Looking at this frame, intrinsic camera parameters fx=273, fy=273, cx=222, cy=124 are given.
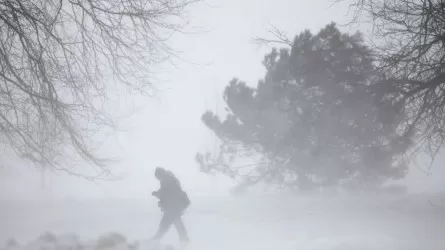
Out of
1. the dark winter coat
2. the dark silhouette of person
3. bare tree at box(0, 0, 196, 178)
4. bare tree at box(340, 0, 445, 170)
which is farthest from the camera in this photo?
the dark winter coat

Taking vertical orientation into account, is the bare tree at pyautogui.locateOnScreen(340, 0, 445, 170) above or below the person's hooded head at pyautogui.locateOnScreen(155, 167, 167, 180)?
above

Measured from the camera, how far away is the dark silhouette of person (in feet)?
22.4

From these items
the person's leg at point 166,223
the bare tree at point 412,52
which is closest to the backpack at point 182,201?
the person's leg at point 166,223

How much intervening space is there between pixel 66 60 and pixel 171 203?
15.2ft

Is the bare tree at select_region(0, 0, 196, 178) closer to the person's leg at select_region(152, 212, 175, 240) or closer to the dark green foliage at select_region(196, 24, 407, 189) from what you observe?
the person's leg at select_region(152, 212, 175, 240)

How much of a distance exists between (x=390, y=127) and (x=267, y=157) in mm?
6433

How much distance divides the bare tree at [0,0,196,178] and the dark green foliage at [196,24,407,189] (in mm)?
4548

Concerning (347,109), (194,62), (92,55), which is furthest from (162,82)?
(347,109)

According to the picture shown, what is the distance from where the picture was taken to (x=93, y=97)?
12.5 ft

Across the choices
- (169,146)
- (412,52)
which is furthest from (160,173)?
(169,146)

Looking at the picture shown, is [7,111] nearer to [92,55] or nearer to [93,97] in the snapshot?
[93,97]

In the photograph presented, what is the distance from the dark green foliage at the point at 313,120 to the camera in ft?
22.3

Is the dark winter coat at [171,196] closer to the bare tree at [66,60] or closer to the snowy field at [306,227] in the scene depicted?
the snowy field at [306,227]

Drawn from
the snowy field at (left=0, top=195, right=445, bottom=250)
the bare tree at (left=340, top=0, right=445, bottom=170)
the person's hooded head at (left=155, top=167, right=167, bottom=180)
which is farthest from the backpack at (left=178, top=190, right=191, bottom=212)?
the bare tree at (left=340, top=0, right=445, bottom=170)
